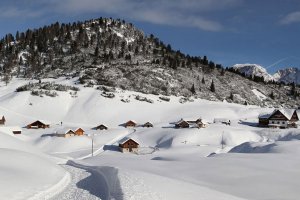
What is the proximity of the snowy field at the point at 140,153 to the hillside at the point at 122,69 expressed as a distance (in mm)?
9622

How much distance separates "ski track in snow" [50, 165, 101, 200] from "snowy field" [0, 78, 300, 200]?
8cm

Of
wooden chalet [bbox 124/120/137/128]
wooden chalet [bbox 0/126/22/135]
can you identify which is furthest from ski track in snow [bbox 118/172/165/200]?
wooden chalet [bbox 124/120/137/128]

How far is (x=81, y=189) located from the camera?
1195 inches

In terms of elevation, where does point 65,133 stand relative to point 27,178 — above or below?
above

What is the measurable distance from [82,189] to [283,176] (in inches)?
698

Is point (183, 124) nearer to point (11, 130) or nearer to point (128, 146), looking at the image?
point (128, 146)

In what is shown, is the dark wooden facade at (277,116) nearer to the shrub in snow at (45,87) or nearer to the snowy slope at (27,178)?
the shrub in snow at (45,87)

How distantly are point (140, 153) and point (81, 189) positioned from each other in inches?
2021

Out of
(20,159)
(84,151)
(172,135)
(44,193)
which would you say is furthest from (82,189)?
(172,135)

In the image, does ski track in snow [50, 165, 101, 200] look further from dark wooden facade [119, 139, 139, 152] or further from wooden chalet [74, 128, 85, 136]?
wooden chalet [74, 128, 85, 136]

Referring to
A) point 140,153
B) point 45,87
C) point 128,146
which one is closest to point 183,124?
point 128,146

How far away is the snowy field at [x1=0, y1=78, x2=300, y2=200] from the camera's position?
28.5m

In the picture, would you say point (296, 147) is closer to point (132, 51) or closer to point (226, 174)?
point (226, 174)

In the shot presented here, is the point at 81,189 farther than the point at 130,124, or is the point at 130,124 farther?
the point at 130,124
